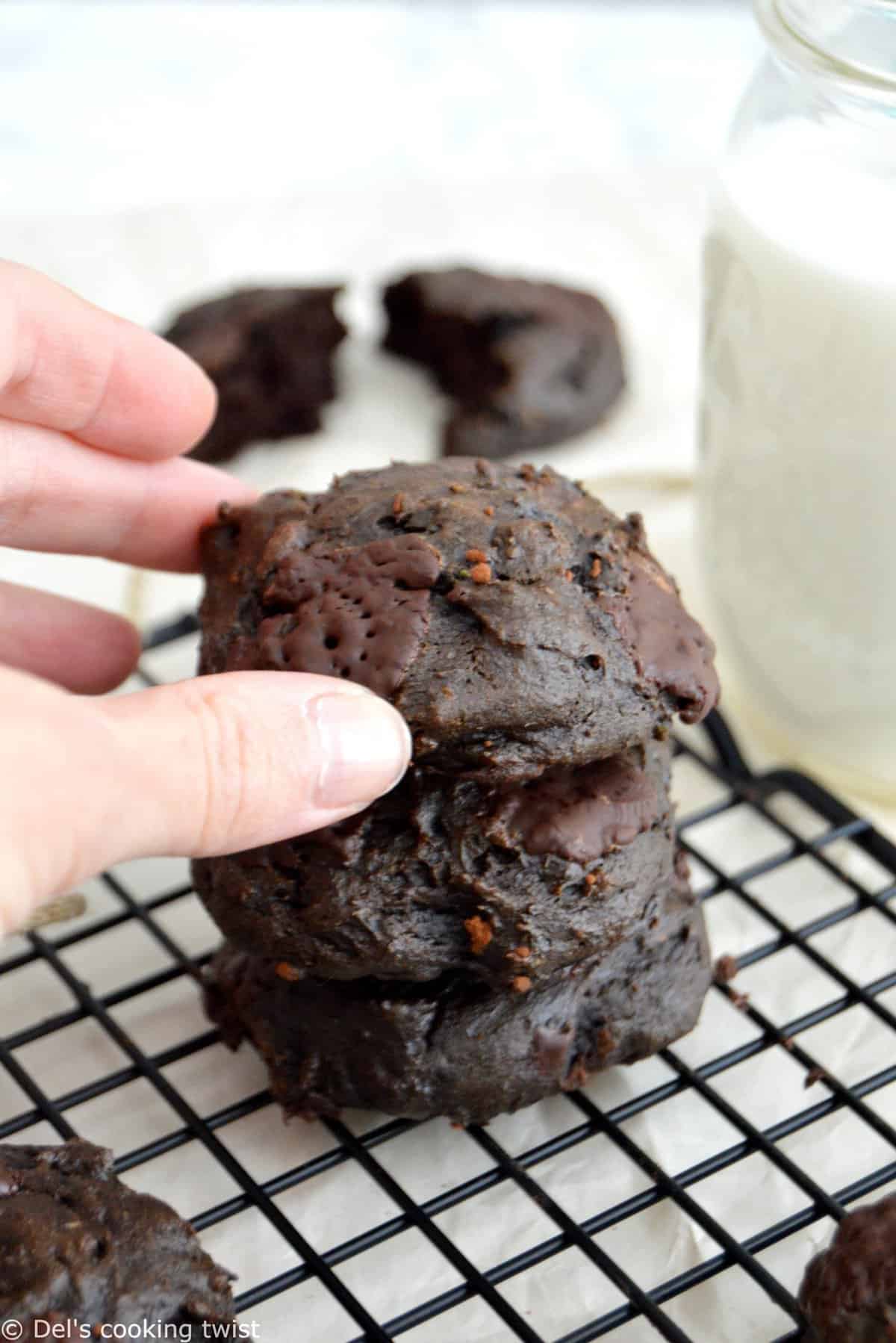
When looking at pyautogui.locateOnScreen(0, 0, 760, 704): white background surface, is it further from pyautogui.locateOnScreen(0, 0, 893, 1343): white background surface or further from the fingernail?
the fingernail

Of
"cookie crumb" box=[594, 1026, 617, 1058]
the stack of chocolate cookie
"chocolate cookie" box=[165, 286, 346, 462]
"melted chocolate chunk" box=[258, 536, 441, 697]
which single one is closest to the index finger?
the stack of chocolate cookie

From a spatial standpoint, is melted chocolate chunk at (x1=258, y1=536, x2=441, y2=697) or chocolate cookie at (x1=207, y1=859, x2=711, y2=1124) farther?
chocolate cookie at (x1=207, y1=859, x2=711, y2=1124)

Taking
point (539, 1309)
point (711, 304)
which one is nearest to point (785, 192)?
point (711, 304)

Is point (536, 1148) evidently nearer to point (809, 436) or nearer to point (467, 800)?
point (467, 800)

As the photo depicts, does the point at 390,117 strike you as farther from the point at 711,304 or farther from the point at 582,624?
the point at 582,624

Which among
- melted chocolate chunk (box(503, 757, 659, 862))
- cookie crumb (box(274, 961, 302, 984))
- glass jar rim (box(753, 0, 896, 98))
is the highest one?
glass jar rim (box(753, 0, 896, 98))

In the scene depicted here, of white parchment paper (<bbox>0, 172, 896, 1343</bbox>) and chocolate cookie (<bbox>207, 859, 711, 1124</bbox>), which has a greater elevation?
chocolate cookie (<bbox>207, 859, 711, 1124</bbox>)

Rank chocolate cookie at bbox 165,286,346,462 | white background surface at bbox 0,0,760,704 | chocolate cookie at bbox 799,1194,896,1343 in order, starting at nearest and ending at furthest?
chocolate cookie at bbox 799,1194,896,1343 → chocolate cookie at bbox 165,286,346,462 → white background surface at bbox 0,0,760,704
